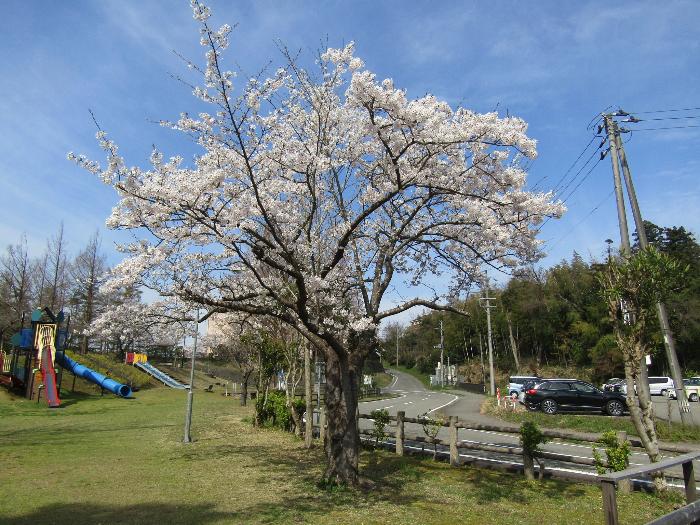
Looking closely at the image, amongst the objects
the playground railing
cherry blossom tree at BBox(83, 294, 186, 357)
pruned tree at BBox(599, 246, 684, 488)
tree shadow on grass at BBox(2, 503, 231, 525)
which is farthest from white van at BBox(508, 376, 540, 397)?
the playground railing

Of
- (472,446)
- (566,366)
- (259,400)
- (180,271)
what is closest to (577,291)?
(566,366)

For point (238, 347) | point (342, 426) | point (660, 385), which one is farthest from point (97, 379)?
point (660, 385)

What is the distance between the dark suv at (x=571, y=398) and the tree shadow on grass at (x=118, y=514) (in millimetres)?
16771

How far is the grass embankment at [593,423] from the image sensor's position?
526 inches

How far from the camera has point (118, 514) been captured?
618 centimetres

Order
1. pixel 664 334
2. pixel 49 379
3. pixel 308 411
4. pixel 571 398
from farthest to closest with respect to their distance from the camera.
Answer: pixel 49 379
pixel 571 398
pixel 664 334
pixel 308 411

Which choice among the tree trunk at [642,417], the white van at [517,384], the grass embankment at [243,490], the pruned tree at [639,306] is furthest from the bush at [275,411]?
the white van at [517,384]

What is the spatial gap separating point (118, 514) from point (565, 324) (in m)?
49.3

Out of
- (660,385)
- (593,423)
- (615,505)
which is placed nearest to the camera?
(615,505)

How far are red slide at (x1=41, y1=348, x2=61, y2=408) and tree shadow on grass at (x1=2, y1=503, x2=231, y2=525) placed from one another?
16.8 metres

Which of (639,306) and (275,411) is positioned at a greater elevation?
(639,306)

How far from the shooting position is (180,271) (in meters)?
7.50

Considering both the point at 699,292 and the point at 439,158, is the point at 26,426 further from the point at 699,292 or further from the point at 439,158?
the point at 699,292

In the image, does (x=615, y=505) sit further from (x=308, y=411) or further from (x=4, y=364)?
(x=4, y=364)
